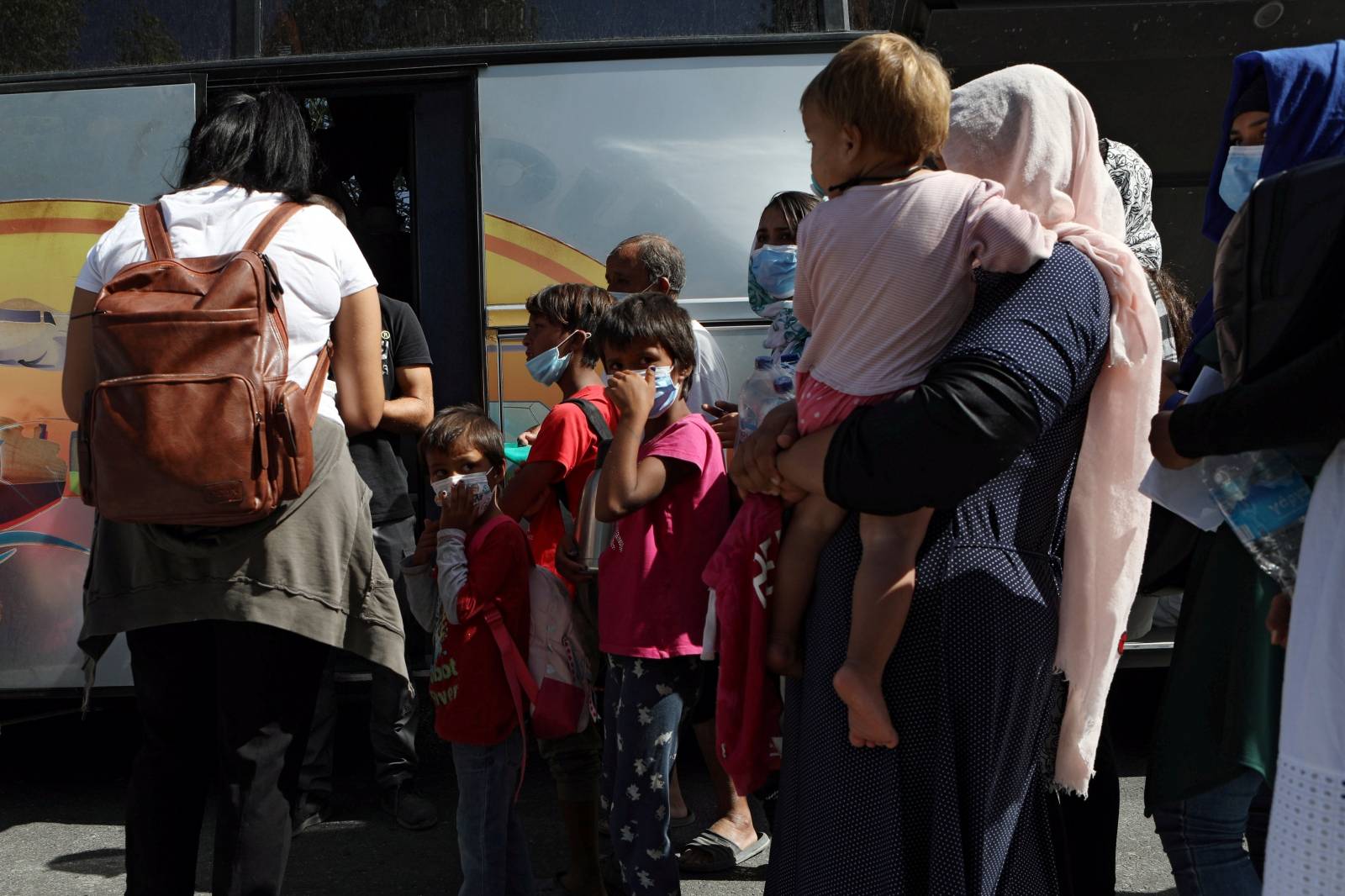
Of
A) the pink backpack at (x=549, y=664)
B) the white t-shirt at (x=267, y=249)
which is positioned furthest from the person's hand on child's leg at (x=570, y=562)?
the white t-shirt at (x=267, y=249)

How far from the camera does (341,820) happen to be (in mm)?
4215

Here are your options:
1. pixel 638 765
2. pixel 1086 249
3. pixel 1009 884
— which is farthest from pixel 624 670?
pixel 1086 249

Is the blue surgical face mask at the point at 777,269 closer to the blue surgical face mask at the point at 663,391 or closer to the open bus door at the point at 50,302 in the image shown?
the blue surgical face mask at the point at 663,391

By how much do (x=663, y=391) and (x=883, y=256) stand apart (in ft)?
4.36

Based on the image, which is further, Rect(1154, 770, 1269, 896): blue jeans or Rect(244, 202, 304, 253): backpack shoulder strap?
Rect(244, 202, 304, 253): backpack shoulder strap

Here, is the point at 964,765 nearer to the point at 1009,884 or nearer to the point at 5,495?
the point at 1009,884

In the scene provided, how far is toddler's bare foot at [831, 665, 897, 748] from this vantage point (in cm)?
174

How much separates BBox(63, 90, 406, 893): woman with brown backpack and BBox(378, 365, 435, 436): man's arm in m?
1.33

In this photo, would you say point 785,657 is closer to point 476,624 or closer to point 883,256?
point 883,256

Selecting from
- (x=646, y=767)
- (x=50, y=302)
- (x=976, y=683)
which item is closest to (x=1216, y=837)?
(x=976, y=683)

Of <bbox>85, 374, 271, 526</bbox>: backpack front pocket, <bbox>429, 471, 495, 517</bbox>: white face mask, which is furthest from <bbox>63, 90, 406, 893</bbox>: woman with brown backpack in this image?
<bbox>429, 471, 495, 517</bbox>: white face mask

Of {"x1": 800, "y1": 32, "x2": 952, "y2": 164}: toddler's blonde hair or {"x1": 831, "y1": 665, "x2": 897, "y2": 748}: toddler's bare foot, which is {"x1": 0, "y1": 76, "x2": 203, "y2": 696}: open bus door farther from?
{"x1": 831, "y1": 665, "x2": 897, "y2": 748}: toddler's bare foot

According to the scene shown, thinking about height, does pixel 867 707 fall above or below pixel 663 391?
below

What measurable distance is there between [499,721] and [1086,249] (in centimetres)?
176
